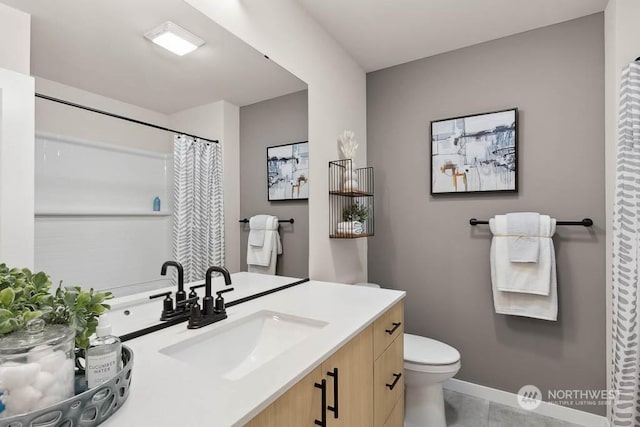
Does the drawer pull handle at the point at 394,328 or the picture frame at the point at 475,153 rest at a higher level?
the picture frame at the point at 475,153

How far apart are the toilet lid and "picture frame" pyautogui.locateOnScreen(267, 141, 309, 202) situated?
1.05m

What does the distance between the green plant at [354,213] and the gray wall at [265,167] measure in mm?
460

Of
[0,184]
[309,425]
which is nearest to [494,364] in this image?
[309,425]

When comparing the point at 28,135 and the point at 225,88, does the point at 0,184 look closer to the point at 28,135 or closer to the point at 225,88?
the point at 28,135

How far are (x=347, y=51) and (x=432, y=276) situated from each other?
1.71 metres

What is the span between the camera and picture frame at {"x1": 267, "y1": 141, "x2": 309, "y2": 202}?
5.26 ft

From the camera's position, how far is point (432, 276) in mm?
2279

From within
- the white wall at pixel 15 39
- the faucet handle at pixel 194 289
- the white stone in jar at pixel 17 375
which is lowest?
the faucet handle at pixel 194 289

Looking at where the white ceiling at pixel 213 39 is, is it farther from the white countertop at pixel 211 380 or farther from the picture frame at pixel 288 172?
the white countertop at pixel 211 380

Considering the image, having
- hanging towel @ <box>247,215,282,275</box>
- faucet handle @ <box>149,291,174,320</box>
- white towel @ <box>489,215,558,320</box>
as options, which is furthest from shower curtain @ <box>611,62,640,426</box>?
faucet handle @ <box>149,291,174,320</box>

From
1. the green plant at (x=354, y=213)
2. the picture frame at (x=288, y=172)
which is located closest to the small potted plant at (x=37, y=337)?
the picture frame at (x=288, y=172)

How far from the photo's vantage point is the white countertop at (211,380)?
0.58 metres

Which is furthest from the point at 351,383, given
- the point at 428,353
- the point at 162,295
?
the point at 428,353

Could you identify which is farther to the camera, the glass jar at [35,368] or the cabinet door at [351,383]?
the cabinet door at [351,383]
